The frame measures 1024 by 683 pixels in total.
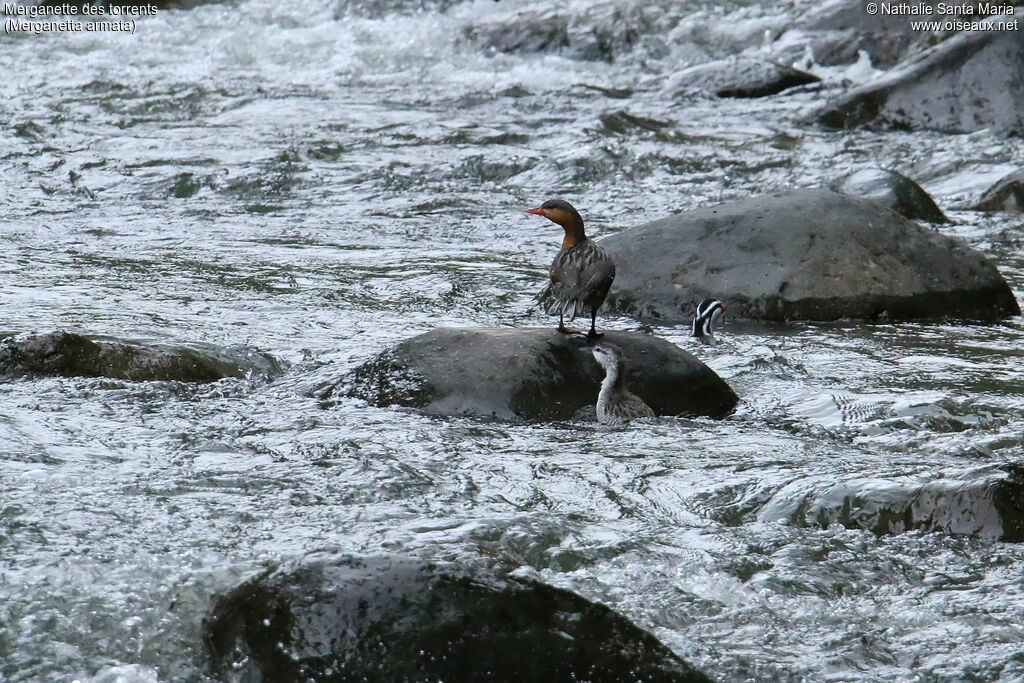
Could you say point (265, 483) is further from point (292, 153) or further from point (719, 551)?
point (292, 153)

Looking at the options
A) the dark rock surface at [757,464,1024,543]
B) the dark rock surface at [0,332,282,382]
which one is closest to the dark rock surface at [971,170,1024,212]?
the dark rock surface at [757,464,1024,543]

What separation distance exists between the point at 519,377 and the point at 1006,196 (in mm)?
5253

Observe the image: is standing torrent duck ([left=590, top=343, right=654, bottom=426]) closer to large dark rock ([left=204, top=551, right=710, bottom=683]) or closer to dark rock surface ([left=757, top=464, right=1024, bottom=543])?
dark rock surface ([left=757, top=464, right=1024, bottom=543])

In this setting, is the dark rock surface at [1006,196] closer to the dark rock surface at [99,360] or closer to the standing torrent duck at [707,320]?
the standing torrent duck at [707,320]

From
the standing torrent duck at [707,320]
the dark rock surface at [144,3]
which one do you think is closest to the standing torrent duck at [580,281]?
the standing torrent duck at [707,320]

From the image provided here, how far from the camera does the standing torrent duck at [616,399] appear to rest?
5.00 m

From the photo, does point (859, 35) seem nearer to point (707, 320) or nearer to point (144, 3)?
point (144, 3)

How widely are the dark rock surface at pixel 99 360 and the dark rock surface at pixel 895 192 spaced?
462 cm

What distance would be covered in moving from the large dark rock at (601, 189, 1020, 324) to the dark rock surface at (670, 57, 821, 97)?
20.9 feet

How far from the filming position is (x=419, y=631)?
3.15 m

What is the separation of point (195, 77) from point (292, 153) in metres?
3.66

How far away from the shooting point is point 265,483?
4.26m

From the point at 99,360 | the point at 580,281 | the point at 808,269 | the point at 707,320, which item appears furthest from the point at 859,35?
the point at 99,360

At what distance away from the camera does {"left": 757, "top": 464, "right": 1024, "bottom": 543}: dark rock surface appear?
13.0ft
